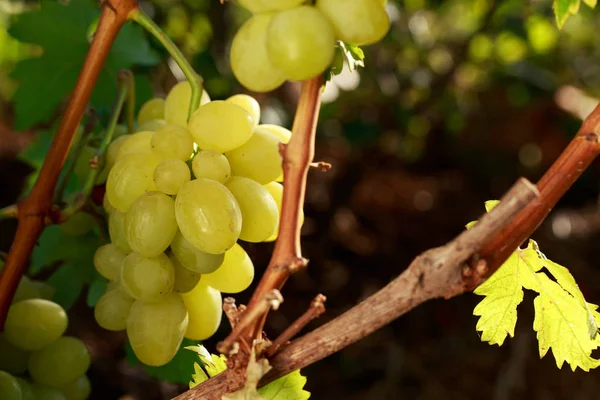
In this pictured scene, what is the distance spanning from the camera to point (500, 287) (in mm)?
551

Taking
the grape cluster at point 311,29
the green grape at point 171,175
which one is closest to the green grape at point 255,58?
the grape cluster at point 311,29

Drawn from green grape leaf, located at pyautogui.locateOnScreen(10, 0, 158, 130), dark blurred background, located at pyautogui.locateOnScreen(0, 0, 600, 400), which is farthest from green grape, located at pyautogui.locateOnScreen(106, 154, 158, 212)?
dark blurred background, located at pyautogui.locateOnScreen(0, 0, 600, 400)

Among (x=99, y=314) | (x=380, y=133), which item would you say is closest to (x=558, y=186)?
(x=99, y=314)

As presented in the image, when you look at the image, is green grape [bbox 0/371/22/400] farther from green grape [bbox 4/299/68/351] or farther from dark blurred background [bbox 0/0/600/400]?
dark blurred background [bbox 0/0/600/400]

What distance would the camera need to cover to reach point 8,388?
23.7 inches

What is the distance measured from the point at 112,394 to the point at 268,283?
835mm

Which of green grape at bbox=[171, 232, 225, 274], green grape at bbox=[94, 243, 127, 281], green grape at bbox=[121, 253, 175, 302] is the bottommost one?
green grape at bbox=[94, 243, 127, 281]

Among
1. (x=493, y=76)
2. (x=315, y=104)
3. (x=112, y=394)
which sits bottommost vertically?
(x=112, y=394)

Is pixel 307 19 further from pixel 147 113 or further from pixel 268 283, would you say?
pixel 147 113

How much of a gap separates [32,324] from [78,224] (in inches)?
5.9

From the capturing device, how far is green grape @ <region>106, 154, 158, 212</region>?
0.54 metres

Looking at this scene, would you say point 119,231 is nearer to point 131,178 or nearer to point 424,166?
point 131,178

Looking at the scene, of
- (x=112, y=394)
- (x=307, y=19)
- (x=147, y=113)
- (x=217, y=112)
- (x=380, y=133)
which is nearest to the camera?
(x=307, y=19)

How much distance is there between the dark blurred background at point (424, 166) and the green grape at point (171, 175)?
886 millimetres
